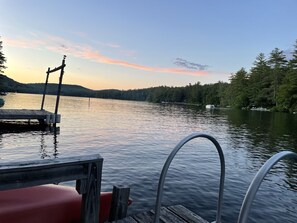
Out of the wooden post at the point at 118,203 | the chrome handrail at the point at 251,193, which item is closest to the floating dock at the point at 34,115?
the wooden post at the point at 118,203

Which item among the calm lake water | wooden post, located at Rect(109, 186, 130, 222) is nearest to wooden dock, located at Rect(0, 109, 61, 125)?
the calm lake water

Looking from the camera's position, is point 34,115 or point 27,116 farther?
point 34,115

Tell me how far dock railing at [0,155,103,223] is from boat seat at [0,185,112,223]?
0.42m

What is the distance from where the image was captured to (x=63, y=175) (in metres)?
3.44

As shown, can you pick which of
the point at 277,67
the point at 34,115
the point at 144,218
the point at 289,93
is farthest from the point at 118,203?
the point at 277,67

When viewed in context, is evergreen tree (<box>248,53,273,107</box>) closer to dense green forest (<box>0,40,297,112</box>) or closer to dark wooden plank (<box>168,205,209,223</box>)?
dense green forest (<box>0,40,297,112</box>)

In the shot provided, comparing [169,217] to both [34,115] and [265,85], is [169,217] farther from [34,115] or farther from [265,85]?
[265,85]

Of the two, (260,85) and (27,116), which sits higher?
(260,85)

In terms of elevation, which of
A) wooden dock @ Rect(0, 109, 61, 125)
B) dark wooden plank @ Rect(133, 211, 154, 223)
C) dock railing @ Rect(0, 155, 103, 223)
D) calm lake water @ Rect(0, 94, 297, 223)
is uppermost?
dock railing @ Rect(0, 155, 103, 223)

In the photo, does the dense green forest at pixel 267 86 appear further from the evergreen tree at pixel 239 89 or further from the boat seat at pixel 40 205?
the boat seat at pixel 40 205

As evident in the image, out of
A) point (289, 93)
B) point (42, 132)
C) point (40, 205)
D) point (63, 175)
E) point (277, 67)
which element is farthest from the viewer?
point (277, 67)

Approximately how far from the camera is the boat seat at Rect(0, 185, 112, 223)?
3771 millimetres

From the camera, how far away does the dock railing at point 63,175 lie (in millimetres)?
3029

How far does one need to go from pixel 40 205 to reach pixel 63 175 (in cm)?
89
